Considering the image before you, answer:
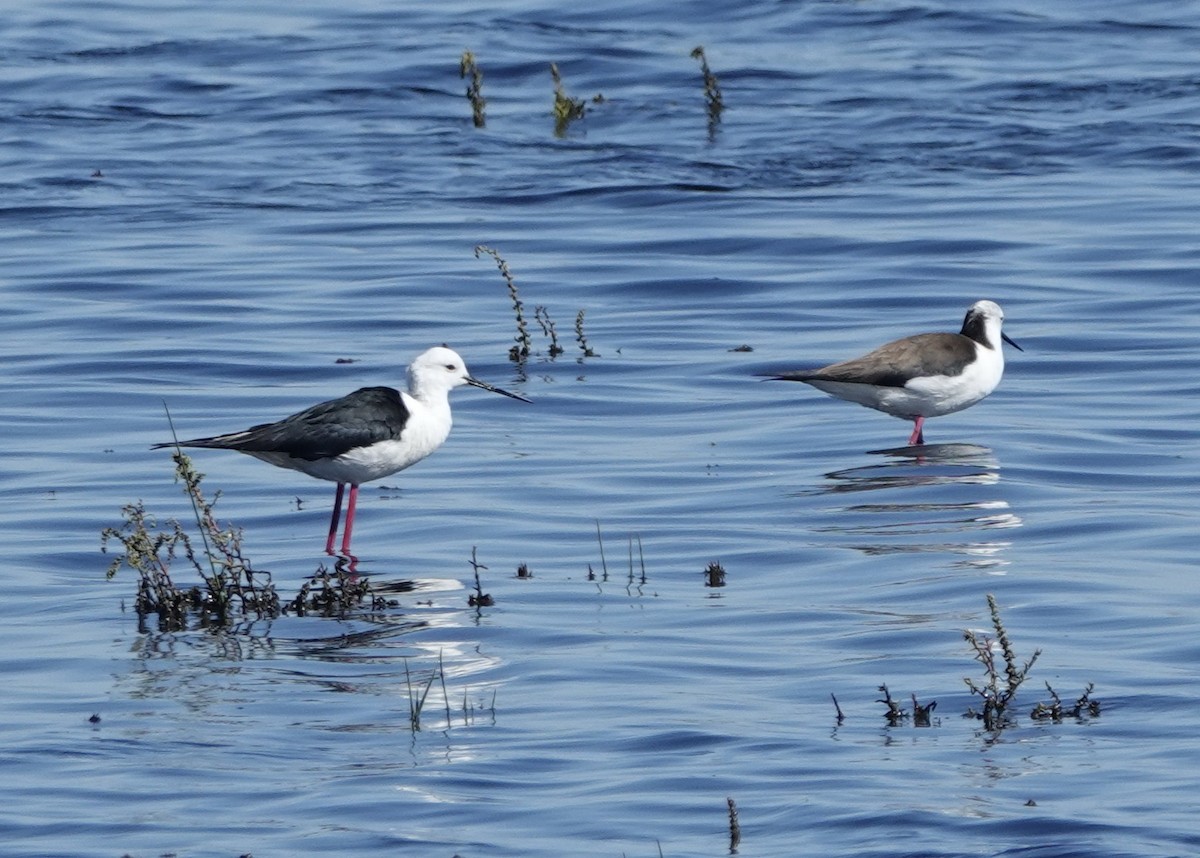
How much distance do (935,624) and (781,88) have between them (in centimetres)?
2168

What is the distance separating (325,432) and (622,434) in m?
3.74

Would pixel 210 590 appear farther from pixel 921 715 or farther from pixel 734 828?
pixel 734 828

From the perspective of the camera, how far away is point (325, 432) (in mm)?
12648

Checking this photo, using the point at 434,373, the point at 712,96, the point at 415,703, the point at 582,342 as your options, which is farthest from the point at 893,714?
the point at 712,96

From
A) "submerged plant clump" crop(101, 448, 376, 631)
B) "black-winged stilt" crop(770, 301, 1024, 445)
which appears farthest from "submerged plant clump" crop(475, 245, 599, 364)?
"submerged plant clump" crop(101, 448, 376, 631)

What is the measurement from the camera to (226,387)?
57.8 ft

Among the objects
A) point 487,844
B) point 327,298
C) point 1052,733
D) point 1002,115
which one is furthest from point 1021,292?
point 487,844

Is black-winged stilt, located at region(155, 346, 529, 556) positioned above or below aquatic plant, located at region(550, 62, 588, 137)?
below

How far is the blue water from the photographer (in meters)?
8.38

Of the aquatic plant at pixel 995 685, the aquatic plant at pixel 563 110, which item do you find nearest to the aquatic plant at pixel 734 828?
the aquatic plant at pixel 995 685

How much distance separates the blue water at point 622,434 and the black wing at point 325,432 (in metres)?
0.61

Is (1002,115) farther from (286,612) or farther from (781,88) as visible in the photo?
(286,612)

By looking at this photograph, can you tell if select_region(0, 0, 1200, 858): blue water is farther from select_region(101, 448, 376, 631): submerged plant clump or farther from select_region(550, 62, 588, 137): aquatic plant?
select_region(550, 62, 588, 137): aquatic plant

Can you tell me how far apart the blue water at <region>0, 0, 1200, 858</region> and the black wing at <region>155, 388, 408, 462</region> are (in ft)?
2.00
